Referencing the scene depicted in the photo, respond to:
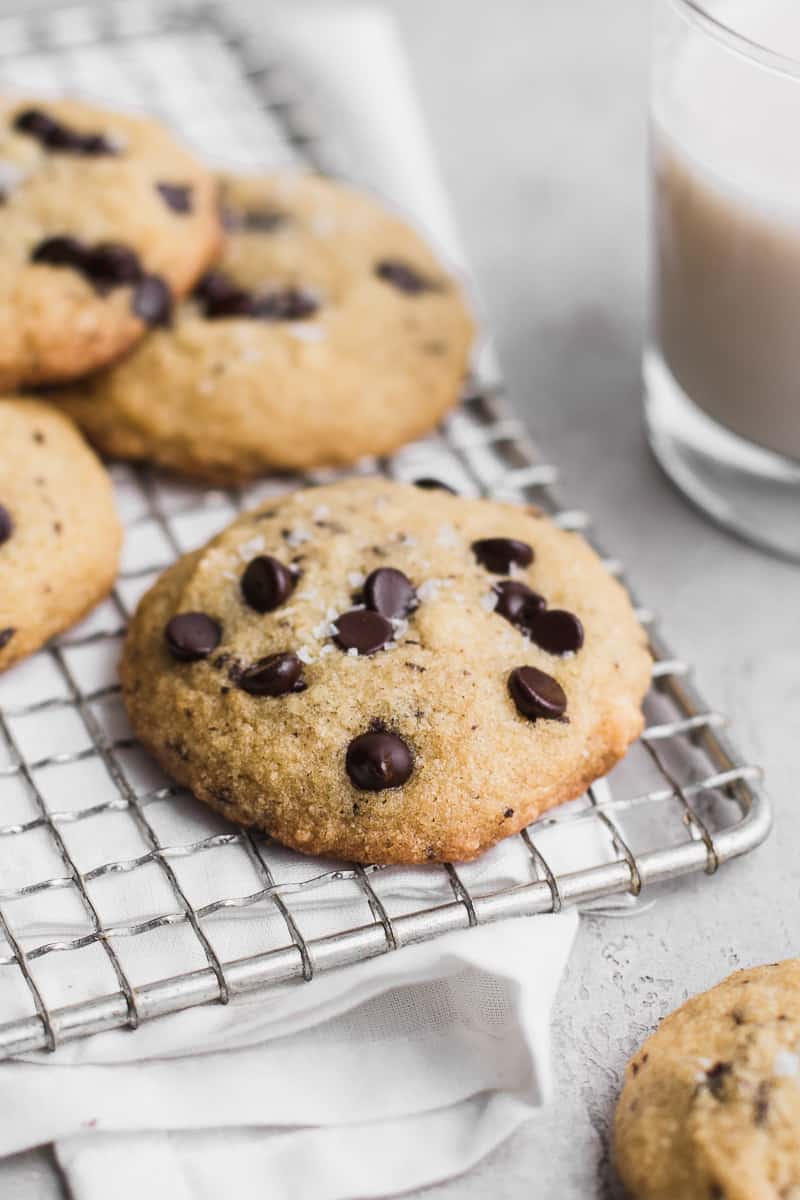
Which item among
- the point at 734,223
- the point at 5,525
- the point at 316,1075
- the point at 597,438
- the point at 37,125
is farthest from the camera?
the point at 597,438

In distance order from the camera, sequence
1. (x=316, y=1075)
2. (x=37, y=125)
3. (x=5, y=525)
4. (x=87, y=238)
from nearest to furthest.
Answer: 1. (x=316, y=1075)
2. (x=5, y=525)
3. (x=87, y=238)
4. (x=37, y=125)

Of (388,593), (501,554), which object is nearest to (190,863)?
(388,593)

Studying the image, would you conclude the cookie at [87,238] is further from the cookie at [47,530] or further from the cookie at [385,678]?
the cookie at [385,678]

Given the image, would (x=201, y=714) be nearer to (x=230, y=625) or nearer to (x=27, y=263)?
(x=230, y=625)

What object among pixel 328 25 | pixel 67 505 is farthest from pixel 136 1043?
pixel 328 25

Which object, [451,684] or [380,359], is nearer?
[451,684]

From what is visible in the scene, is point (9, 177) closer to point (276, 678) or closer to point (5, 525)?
point (5, 525)
